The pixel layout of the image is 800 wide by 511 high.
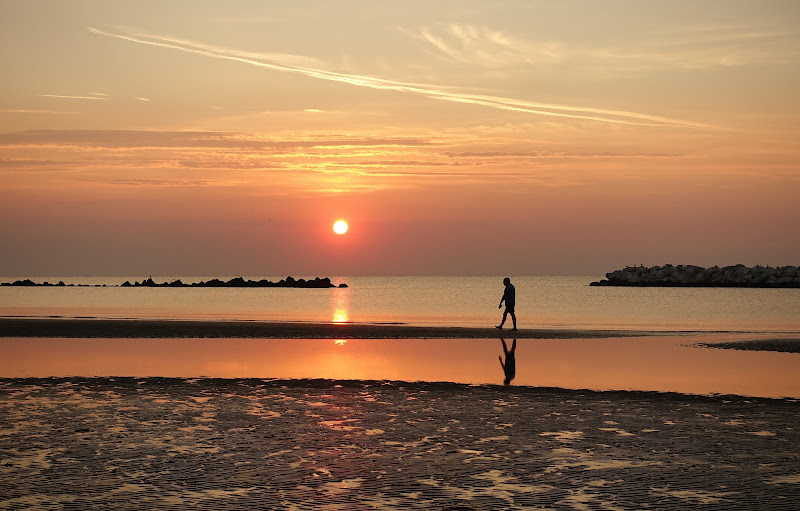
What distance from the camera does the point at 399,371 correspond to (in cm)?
2378

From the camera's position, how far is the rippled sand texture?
1002 centimetres

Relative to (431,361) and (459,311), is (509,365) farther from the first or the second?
(459,311)

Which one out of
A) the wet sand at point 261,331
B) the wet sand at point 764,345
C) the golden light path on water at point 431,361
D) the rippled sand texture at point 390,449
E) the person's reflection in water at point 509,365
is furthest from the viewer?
the wet sand at point 261,331

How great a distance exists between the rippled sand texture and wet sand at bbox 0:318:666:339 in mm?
18617

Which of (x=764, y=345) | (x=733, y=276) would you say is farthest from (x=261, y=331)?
(x=733, y=276)

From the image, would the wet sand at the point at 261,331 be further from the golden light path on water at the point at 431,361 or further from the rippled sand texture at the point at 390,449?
the rippled sand texture at the point at 390,449

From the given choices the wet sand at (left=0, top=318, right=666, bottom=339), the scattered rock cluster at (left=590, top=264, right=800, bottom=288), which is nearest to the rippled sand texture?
the wet sand at (left=0, top=318, right=666, bottom=339)

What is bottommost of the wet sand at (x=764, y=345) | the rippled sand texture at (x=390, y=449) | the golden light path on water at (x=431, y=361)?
the rippled sand texture at (x=390, y=449)

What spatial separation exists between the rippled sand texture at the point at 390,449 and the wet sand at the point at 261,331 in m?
18.6

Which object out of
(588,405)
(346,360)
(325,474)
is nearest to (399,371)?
(346,360)

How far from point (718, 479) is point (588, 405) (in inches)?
249

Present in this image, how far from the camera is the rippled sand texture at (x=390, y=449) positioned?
1002 cm

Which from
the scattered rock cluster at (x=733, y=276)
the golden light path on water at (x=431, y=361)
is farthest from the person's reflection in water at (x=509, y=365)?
the scattered rock cluster at (x=733, y=276)

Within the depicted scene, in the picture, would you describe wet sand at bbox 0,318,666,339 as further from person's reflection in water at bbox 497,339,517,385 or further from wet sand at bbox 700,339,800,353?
person's reflection in water at bbox 497,339,517,385
